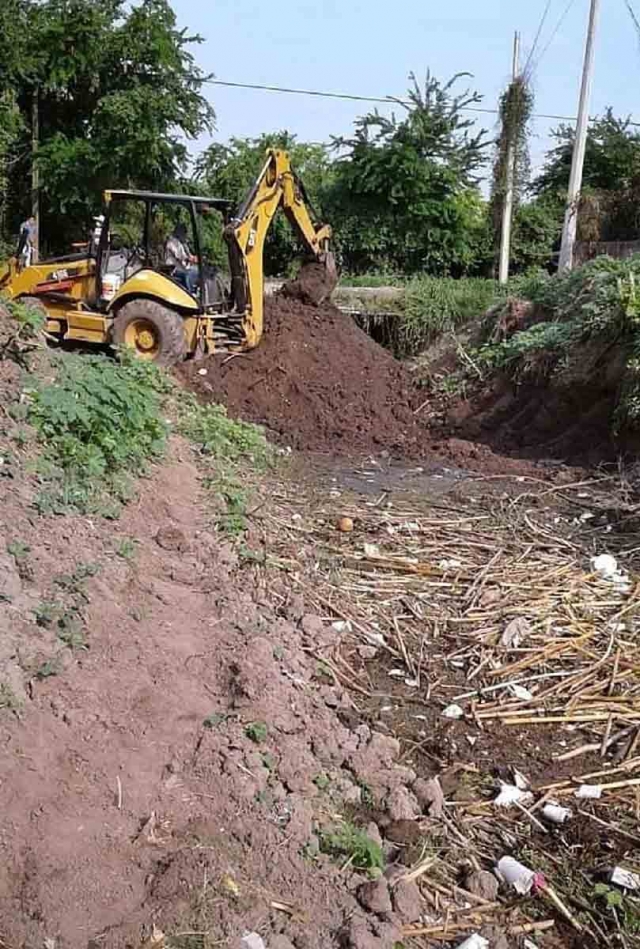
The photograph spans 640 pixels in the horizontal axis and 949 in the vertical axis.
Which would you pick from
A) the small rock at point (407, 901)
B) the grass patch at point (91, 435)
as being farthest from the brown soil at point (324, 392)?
the small rock at point (407, 901)

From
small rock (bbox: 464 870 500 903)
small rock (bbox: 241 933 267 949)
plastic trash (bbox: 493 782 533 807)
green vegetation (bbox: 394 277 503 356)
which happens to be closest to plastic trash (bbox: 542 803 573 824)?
plastic trash (bbox: 493 782 533 807)

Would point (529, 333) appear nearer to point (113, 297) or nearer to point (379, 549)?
point (113, 297)

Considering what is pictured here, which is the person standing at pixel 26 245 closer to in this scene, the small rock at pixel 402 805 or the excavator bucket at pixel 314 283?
the excavator bucket at pixel 314 283

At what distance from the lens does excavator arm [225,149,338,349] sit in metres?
10.9

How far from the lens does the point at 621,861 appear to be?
336 cm

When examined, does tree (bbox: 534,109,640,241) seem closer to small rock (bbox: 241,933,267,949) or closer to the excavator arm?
the excavator arm

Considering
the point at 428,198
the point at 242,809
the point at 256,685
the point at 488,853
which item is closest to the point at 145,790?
the point at 242,809

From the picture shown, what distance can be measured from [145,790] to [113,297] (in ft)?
28.5

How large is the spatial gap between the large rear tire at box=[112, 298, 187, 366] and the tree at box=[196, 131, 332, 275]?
899 cm

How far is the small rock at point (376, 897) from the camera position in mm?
2967

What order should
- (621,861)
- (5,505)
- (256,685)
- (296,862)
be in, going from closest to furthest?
1. (296,862)
2. (621,861)
3. (256,685)
4. (5,505)

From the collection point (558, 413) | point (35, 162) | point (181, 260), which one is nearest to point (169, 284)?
point (181, 260)

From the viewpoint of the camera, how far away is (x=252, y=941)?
106 inches

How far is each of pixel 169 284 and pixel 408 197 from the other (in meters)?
12.1
